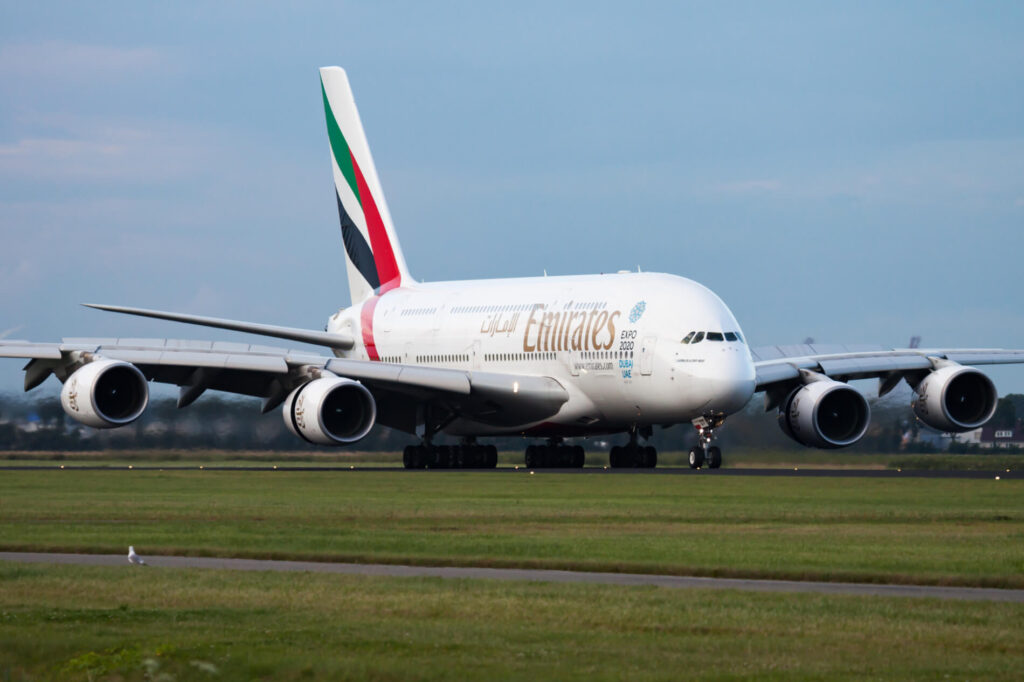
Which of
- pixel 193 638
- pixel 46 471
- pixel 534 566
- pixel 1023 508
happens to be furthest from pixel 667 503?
pixel 46 471

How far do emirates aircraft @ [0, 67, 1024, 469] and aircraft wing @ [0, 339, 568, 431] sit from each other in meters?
0.04

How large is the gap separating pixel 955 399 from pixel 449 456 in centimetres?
1199

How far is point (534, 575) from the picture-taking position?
15.5m

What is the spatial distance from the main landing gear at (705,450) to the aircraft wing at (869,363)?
2.12 metres

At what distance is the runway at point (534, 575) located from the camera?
14.1 meters

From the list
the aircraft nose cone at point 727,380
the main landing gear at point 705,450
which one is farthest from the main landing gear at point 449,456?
the aircraft nose cone at point 727,380

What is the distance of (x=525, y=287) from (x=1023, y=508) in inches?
794

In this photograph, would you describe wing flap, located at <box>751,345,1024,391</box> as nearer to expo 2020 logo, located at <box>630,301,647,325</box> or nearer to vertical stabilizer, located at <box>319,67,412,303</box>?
expo 2020 logo, located at <box>630,301,647,325</box>

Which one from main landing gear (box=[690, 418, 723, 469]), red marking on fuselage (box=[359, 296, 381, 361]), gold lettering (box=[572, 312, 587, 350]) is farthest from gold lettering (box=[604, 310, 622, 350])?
red marking on fuselage (box=[359, 296, 381, 361])

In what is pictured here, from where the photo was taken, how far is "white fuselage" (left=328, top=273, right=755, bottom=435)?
3622 cm

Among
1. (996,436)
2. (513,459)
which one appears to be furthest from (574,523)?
(513,459)

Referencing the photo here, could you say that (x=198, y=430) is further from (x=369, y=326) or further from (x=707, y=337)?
(x=707, y=337)

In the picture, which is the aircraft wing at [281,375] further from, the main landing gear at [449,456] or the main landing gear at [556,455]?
the main landing gear at [556,455]

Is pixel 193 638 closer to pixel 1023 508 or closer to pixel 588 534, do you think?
pixel 588 534
